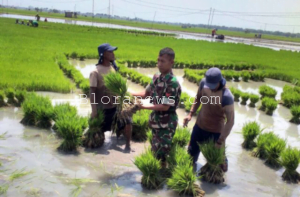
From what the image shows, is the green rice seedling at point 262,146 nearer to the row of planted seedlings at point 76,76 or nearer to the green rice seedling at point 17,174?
the green rice seedling at point 17,174

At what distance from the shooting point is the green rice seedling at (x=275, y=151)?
4.54 m

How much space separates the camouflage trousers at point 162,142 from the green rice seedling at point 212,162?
0.45m

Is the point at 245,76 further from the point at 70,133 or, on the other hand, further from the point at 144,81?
the point at 70,133

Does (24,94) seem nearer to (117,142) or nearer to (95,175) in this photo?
(117,142)

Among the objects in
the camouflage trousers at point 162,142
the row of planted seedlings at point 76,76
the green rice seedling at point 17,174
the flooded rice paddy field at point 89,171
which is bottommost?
the flooded rice paddy field at point 89,171

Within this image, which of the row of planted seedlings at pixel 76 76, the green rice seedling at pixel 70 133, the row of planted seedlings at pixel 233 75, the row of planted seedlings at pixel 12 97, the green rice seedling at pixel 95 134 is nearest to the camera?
the green rice seedling at pixel 70 133

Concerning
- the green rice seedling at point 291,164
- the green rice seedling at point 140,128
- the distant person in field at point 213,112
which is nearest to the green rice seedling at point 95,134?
the green rice seedling at point 140,128

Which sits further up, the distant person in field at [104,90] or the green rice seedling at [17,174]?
the distant person in field at [104,90]

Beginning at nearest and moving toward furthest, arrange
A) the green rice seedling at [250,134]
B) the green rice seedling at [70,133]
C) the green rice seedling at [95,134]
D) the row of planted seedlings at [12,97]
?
the green rice seedling at [70,133]
the green rice seedling at [95,134]
the green rice seedling at [250,134]
the row of planted seedlings at [12,97]

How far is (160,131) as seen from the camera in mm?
3654

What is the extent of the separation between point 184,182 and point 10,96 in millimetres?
4566

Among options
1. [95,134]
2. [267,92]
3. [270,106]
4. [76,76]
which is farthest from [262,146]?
[76,76]

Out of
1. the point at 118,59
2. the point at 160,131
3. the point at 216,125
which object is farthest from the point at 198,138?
the point at 118,59

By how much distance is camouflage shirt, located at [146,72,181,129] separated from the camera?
3416 mm
